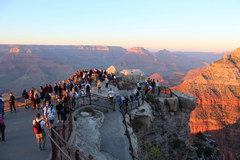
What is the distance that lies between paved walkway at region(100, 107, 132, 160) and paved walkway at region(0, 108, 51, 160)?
10.2 feet

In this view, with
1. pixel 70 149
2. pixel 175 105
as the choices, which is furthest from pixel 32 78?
pixel 70 149

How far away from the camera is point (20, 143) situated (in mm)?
9281

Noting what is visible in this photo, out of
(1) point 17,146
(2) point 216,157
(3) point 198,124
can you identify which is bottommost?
(3) point 198,124

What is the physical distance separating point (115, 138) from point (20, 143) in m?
4.89

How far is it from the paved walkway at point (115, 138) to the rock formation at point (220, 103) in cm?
4453

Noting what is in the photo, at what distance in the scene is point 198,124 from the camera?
203 feet

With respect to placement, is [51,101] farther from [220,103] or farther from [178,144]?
[220,103]

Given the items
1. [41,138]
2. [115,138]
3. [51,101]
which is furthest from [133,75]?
[41,138]

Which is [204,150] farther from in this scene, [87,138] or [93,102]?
[87,138]

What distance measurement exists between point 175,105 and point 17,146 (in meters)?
16.5

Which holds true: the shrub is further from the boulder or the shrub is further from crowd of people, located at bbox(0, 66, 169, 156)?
the boulder

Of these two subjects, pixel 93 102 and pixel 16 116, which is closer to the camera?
pixel 16 116

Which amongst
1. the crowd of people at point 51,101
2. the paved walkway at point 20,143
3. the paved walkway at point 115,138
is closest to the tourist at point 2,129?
the paved walkway at point 20,143

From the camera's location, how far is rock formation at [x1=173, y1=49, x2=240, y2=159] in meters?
54.8
